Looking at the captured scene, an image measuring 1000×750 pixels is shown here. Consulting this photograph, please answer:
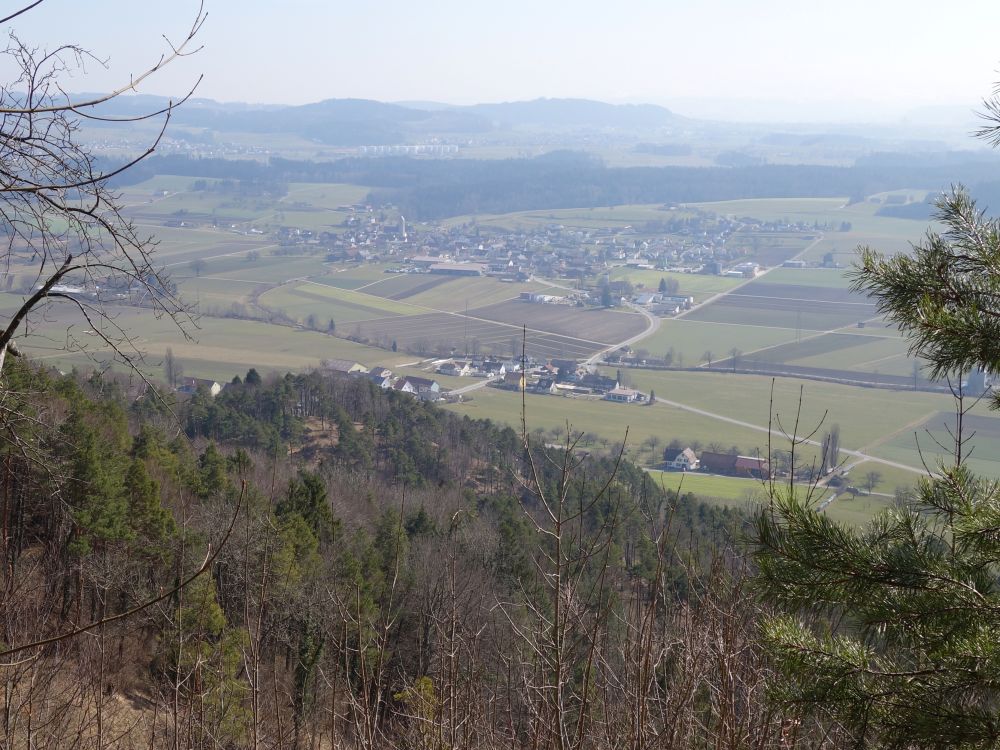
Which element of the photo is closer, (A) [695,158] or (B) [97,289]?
(B) [97,289]

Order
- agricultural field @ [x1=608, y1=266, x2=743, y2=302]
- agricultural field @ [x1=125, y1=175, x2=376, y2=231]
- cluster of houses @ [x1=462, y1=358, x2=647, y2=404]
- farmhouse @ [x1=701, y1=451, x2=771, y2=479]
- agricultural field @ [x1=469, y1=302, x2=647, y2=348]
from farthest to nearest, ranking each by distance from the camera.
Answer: agricultural field @ [x1=125, y1=175, x2=376, y2=231]
agricultural field @ [x1=608, y1=266, x2=743, y2=302]
agricultural field @ [x1=469, y1=302, x2=647, y2=348]
cluster of houses @ [x1=462, y1=358, x2=647, y2=404]
farmhouse @ [x1=701, y1=451, x2=771, y2=479]

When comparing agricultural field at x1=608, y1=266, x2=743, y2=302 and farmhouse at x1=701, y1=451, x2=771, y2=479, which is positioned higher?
agricultural field at x1=608, y1=266, x2=743, y2=302

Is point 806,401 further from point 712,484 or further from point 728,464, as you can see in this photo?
point 712,484

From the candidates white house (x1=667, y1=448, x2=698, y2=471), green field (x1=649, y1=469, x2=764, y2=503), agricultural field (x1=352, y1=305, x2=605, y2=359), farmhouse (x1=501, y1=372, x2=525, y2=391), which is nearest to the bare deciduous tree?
green field (x1=649, y1=469, x2=764, y2=503)

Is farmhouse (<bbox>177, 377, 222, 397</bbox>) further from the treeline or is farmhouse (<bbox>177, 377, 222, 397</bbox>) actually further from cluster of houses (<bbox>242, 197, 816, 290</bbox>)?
cluster of houses (<bbox>242, 197, 816, 290</bbox>)

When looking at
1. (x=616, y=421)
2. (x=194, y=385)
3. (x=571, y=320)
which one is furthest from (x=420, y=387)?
(x=571, y=320)

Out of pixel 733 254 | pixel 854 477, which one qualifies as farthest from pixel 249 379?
pixel 733 254

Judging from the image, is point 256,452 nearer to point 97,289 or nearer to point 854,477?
point 854,477
